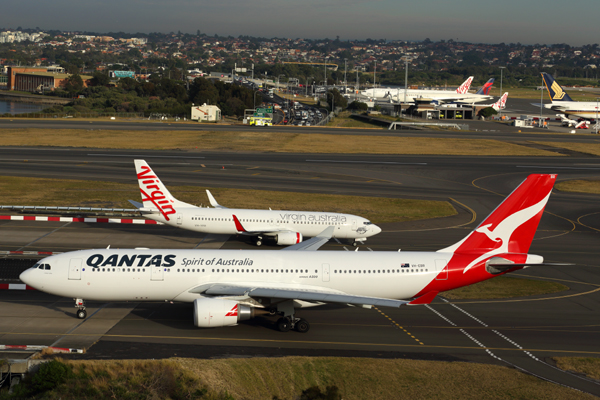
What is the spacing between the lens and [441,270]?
33062mm

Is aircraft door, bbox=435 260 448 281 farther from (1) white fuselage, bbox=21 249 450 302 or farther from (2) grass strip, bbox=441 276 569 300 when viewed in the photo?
(2) grass strip, bbox=441 276 569 300

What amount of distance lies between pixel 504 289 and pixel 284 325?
19.0 metres

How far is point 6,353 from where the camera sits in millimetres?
26297

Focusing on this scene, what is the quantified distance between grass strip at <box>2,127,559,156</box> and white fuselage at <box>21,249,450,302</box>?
254ft

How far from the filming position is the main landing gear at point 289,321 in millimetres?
31675

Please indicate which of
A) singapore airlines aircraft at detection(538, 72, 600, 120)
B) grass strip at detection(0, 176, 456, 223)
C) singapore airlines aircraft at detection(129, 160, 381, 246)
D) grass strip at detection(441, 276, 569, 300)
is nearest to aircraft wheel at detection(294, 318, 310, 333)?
grass strip at detection(441, 276, 569, 300)

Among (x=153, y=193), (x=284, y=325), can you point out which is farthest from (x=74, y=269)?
(x=153, y=193)

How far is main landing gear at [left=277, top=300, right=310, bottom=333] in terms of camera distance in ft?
104

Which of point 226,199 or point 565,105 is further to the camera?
point 565,105

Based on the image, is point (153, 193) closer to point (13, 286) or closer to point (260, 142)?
point (13, 286)

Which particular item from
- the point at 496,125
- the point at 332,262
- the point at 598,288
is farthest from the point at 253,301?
the point at 496,125

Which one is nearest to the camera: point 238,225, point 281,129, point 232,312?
point 232,312

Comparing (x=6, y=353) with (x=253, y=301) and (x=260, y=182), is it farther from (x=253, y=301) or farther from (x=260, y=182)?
(x=260, y=182)

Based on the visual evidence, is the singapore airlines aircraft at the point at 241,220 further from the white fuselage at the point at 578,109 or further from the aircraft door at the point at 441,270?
the white fuselage at the point at 578,109
